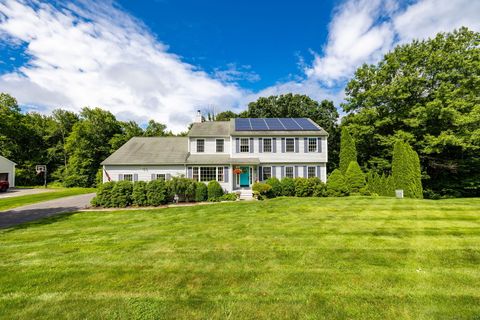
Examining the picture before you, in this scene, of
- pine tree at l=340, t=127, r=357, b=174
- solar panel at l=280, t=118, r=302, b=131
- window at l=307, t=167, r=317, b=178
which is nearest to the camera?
window at l=307, t=167, r=317, b=178

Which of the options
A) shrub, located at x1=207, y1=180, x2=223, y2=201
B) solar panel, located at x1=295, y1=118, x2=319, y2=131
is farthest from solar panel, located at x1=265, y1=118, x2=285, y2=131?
shrub, located at x1=207, y1=180, x2=223, y2=201

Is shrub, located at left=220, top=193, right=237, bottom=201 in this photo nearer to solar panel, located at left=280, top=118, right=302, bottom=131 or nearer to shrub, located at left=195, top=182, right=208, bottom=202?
shrub, located at left=195, top=182, right=208, bottom=202

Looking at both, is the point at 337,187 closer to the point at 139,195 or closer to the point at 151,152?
the point at 139,195

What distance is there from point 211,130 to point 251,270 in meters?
16.9

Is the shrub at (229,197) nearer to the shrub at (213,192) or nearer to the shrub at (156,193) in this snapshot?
the shrub at (213,192)

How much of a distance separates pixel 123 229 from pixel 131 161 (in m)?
11.9

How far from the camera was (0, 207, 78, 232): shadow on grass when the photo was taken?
8.84m

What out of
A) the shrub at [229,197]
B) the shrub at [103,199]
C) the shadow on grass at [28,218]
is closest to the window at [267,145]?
the shrub at [229,197]

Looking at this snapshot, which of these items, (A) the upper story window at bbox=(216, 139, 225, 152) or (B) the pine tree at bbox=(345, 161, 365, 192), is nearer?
(B) the pine tree at bbox=(345, 161, 365, 192)

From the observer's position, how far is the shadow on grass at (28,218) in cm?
884

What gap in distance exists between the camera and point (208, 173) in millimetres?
17672

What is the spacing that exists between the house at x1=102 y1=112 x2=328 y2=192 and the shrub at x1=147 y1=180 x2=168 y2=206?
4400mm

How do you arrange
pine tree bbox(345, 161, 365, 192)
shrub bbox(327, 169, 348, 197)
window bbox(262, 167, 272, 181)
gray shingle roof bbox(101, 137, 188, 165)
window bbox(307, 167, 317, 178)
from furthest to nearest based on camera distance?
window bbox(307, 167, 317, 178), window bbox(262, 167, 272, 181), gray shingle roof bbox(101, 137, 188, 165), pine tree bbox(345, 161, 365, 192), shrub bbox(327, 169, 348, 197)

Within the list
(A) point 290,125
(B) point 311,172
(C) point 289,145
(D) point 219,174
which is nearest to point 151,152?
(D) point 219,174
